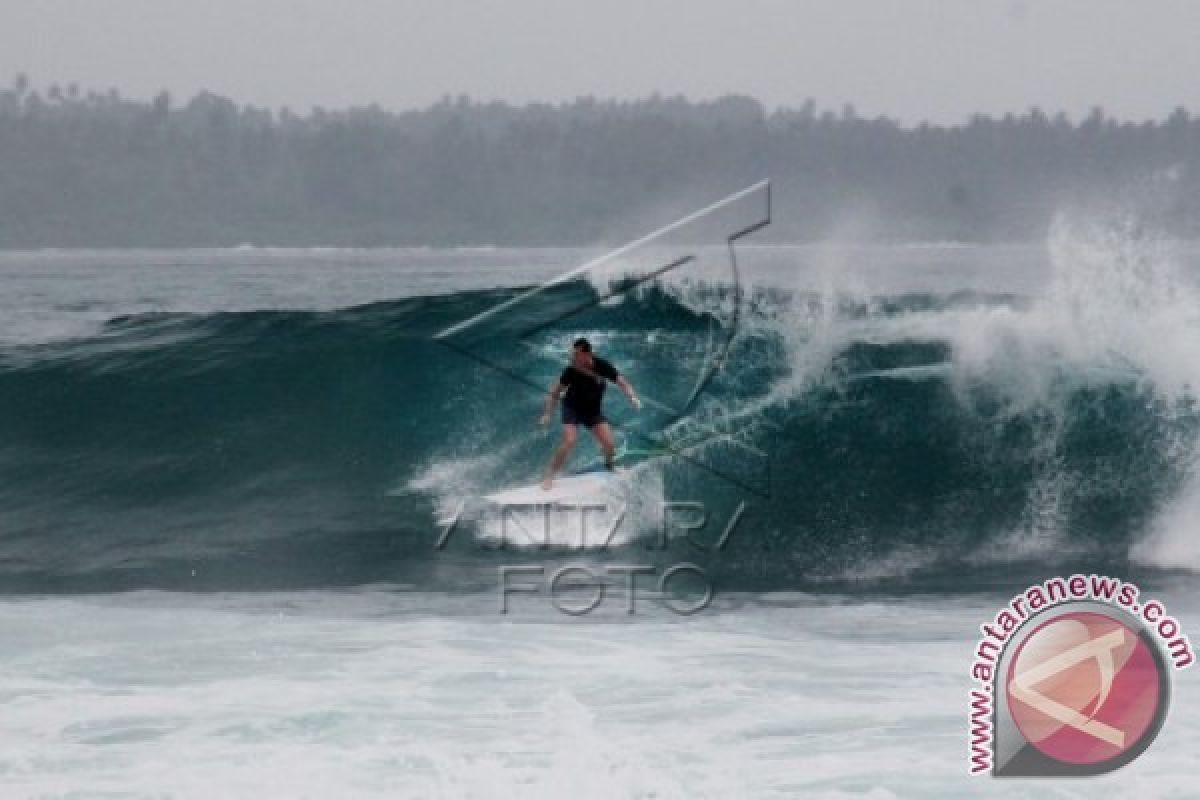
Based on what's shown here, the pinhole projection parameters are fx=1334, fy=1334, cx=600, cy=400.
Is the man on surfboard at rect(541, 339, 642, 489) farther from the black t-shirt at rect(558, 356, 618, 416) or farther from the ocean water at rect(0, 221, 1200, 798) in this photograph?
the ocean water at rect(0, 221, 1200, 798)

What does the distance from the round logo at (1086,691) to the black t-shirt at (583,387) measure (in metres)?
4.26

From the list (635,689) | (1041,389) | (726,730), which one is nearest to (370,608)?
(635,689)

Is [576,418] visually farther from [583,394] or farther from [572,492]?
[572,492]

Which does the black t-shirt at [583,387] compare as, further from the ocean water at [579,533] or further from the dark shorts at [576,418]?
the ocean water at [579,533]

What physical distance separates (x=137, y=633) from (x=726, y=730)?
4933mm

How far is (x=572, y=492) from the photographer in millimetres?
12531

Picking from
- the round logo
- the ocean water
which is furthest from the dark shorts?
the round logo

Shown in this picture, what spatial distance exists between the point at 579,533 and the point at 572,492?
47cm

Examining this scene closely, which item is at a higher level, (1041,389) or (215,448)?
(1041,389)

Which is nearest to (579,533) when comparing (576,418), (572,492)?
(572,492)

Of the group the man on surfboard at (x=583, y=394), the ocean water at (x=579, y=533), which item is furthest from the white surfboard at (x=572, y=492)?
the man on surfboard at (x=583, y=394)

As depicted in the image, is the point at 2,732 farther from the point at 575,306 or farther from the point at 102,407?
the point at 575,306

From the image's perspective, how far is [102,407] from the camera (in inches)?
727

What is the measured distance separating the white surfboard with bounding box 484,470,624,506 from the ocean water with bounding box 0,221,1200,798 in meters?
0.22
